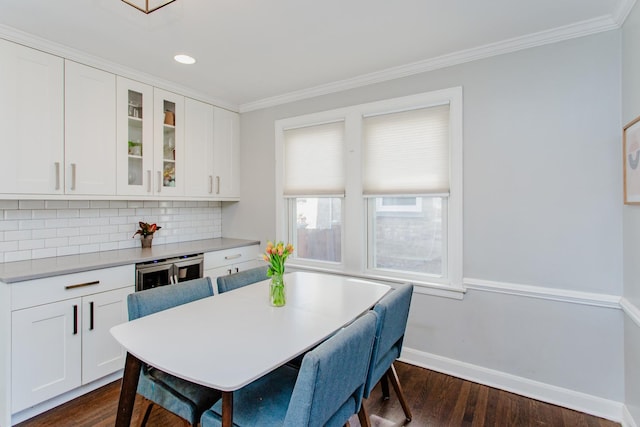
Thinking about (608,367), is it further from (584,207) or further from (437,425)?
(437,425)

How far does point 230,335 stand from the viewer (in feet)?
4.73

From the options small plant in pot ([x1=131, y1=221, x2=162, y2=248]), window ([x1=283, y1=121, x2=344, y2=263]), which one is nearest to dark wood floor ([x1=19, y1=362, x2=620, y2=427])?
small plant in pot ([x1=131, y1=221, x2=162, y2=248])

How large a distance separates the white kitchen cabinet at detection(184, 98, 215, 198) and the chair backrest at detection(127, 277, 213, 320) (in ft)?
4.93

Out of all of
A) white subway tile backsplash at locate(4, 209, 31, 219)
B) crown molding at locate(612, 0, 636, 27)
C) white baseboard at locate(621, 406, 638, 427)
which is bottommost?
white baseboard at locate(621, 406, 638, 427)

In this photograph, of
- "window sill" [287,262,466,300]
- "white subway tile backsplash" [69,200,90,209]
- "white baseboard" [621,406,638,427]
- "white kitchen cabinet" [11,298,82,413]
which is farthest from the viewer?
"white subway tile backsplash" [69,200,90,209]

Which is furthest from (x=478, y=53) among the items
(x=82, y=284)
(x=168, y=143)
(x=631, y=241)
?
(x=82, y=284)

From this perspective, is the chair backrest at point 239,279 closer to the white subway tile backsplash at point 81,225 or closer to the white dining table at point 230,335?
the white dining table at point 230,335

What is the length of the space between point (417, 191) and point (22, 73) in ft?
9.75

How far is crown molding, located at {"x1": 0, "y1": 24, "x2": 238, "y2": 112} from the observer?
7.01 feet

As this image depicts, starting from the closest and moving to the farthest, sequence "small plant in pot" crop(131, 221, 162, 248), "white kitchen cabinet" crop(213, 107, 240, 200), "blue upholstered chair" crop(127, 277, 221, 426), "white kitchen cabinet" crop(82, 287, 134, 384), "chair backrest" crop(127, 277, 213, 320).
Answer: "blue upholstered chair" crop(127, 277, 221, 426) < "chair backrest" crop(127, 277, 213, 320) < "white kitchen cabinet" crop(82, 287, 134, 384) < "small plant in pot" crop(131, 221, 162, 248) < "white kitchen cabinet" crop(213, 107, 240, 200)

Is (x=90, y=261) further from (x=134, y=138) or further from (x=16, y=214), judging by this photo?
(x=134, y=138)

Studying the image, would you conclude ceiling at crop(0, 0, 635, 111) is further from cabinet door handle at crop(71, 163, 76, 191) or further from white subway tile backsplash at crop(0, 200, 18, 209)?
white subway tile backsplash at crop(0, 200, 18, 209)

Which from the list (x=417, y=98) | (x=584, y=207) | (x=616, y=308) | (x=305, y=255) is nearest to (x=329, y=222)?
(x=305, y=255)

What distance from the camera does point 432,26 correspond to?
2088 millimetres
